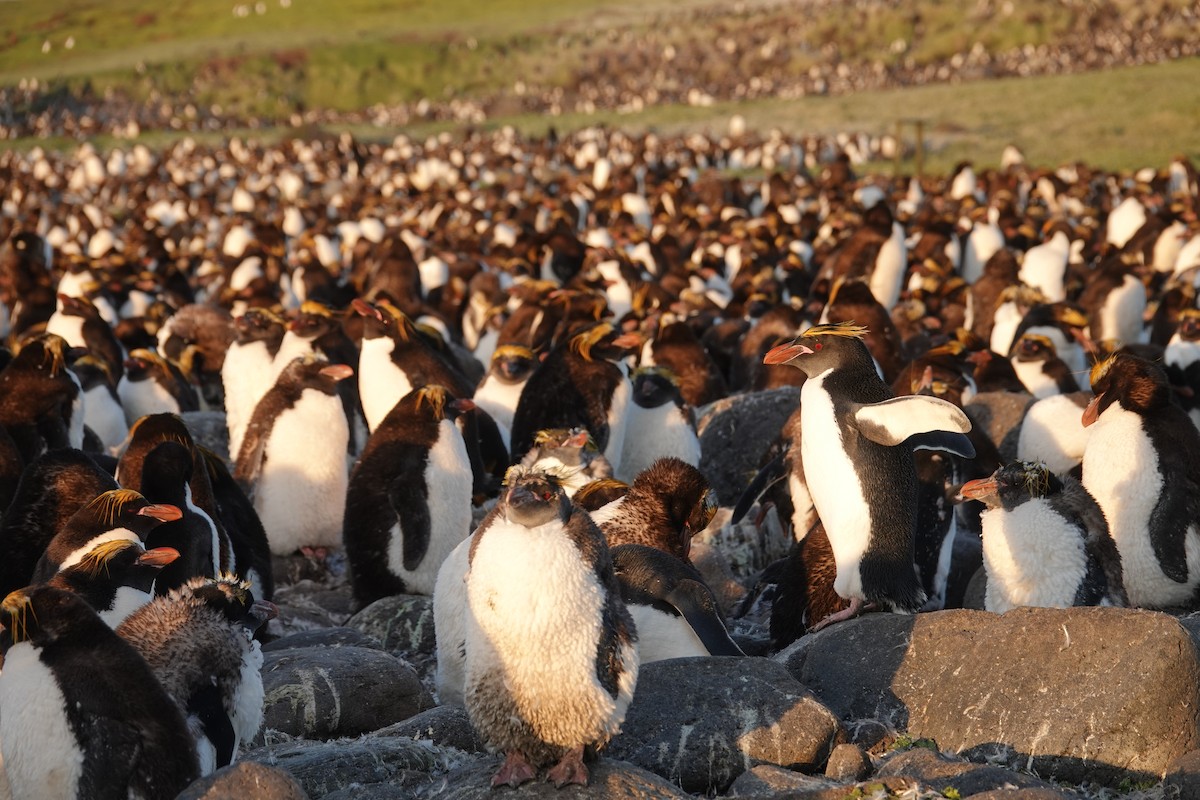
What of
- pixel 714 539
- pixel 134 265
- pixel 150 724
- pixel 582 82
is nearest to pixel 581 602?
pixel 150 724

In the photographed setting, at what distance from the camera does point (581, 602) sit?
4059 millimetres

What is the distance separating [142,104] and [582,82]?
20535 mm

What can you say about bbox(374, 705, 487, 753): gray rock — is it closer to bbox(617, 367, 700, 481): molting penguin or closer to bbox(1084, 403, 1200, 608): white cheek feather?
bbox(1084, 403, 1200, 608): white cheek feather

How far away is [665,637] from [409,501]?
220 cm

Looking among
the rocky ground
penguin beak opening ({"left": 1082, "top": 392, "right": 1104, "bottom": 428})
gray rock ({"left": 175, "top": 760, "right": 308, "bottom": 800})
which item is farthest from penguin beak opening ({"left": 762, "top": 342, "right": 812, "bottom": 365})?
gray rock ({"left": 175, "top": 760, "right": 308, "bottom": 800})

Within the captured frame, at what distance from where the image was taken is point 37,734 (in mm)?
4238

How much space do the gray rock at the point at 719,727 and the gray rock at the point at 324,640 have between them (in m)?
1.97

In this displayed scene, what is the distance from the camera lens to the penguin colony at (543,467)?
4223 mm

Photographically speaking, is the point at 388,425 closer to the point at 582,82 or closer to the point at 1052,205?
the point at 1052,205

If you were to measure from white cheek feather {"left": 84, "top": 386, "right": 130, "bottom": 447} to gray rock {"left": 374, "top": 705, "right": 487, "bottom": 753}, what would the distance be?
644 centimetres

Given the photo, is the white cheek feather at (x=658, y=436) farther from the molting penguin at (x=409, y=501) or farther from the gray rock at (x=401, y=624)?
the gray rock at (x=401, y=624)

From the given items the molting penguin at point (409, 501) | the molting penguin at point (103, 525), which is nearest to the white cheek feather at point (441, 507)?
the molting penguin at point (409, 501)

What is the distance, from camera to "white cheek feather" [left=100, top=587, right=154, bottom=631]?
5.30 metres

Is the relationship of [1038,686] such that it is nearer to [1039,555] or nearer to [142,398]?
[1039,555]
